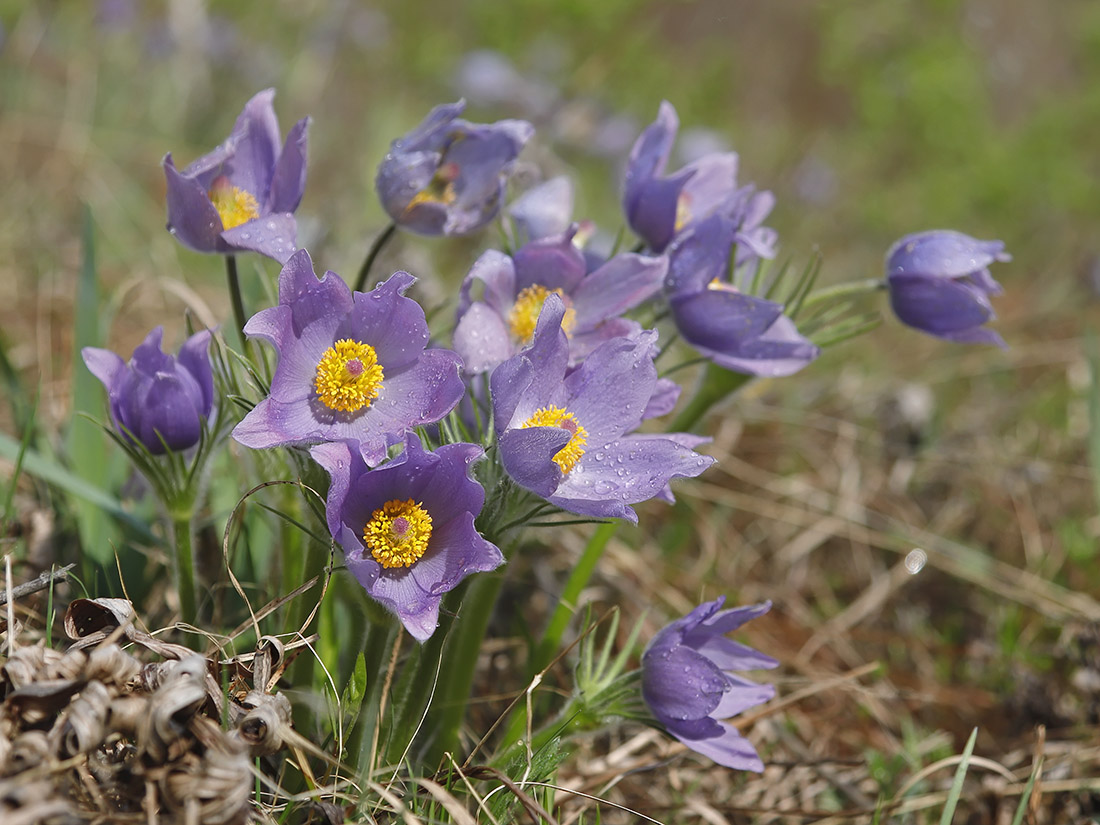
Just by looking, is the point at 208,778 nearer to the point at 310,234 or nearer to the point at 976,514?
the point at 310,234

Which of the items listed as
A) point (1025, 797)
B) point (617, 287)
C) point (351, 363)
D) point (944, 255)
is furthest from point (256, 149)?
point (1025, 797)

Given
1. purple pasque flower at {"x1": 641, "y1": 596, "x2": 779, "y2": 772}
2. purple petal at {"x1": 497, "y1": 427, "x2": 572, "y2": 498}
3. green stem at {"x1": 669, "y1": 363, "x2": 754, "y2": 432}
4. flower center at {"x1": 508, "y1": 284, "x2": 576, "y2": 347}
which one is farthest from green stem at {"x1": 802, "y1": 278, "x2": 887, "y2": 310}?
purple petal at {"x1": 497, "y1": 427, "x2": 572, "y2": 498}

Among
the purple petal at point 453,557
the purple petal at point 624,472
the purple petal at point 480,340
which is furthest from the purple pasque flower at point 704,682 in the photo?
the purple petal at point 480,340

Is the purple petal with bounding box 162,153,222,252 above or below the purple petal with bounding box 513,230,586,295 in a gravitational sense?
above

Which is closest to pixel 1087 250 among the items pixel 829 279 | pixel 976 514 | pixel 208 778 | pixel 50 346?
pixel 829 279

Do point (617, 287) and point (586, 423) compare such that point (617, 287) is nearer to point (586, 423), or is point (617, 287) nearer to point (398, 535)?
point (586, 423)

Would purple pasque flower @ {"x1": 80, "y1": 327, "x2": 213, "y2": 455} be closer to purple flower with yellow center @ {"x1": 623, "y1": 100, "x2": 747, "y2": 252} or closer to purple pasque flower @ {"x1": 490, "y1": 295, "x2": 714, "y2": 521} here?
purple pasque flower @ {"x1": 490, "y1": 295, "x2": 714, "y2": 521}

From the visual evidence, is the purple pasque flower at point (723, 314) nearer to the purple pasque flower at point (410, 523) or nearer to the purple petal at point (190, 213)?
the purple pasque flower at point (410, 523)

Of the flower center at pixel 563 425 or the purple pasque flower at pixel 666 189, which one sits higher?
the purple pasque flower at pixel 666 189
